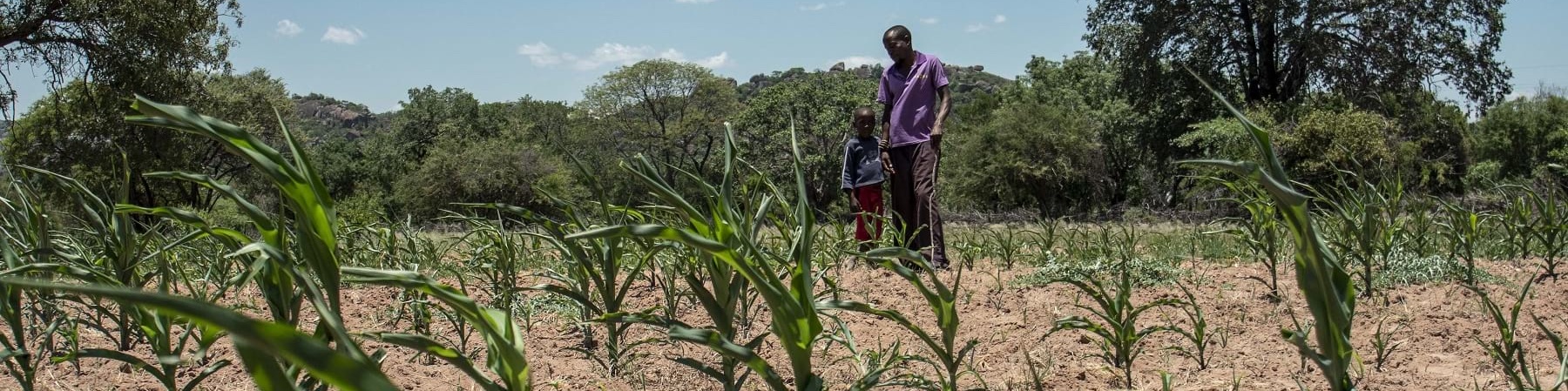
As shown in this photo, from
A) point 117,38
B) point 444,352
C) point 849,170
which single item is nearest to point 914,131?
point 849,170

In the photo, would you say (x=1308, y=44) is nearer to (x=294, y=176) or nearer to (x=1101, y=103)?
(x=1101, y=103)

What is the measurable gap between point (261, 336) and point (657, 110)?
1908 inches

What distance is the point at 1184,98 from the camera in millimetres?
23688

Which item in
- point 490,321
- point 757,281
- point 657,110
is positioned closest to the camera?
point 490,321

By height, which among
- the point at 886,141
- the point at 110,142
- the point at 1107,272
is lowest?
the point at 1107,272

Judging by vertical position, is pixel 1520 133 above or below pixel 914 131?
above

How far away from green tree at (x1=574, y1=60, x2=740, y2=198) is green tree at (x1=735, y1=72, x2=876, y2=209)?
6811mm

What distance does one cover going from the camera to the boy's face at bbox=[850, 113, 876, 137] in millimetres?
5426

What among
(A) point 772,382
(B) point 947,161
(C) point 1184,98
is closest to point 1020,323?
(A) point 772,382

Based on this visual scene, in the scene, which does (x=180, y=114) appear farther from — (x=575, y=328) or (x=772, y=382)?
(x=575, y=328)

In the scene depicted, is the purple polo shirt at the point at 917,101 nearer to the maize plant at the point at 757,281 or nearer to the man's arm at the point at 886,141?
the man's arm at the point at 886,141

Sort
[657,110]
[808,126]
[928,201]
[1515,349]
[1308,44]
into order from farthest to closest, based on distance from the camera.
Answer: [657,110] → [808,126] → [1308,44] → [928,201] → [1515,349]

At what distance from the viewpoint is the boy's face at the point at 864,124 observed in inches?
214

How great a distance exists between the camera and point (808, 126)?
131 ft
